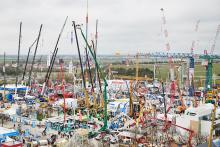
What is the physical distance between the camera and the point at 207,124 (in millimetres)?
21547

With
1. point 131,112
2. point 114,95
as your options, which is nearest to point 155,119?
point 131,112

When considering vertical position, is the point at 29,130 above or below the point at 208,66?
below

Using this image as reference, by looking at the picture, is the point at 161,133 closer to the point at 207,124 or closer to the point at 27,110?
the point at 207,124

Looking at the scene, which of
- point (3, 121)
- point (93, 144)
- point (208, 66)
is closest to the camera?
point (93, 144)

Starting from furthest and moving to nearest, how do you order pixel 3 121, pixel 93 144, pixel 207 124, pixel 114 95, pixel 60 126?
pixel 114 95
pixel 3 121
pixel 60 126
pixel 207 124
pixel 93 144

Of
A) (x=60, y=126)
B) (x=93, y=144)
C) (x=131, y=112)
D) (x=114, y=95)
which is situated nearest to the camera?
(x=93, y=144)

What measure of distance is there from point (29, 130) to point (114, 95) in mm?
17997

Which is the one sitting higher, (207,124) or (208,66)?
(208,66)

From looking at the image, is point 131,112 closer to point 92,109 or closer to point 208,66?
point 92,109

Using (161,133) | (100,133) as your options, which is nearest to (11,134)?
(100,133)

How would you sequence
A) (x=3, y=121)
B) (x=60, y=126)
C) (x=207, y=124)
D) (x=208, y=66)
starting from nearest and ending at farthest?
1. (x=207, y=124)
2. (x=60, y=126)
3. (x=3, y=121)
4. (x=208, y=66)

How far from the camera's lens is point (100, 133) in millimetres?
21641

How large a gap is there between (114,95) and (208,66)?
1611 centimetres

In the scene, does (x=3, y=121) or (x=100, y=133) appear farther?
(x=3, y=121)
